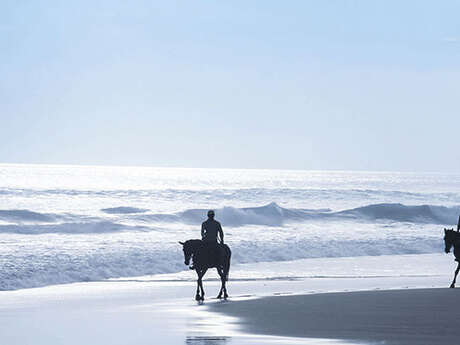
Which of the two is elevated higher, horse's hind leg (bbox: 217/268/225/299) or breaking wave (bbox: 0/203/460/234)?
breaking wave (bbox: 0/203/460/234)

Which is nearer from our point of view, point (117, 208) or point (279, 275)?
point (279, 275)

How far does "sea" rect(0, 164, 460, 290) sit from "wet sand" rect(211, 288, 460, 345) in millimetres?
7631

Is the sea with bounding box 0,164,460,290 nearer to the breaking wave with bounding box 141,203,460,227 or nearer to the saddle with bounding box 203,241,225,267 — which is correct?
the breaking wave with bounding box 141,203,460,227

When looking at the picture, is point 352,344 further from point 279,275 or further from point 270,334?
point 279,275

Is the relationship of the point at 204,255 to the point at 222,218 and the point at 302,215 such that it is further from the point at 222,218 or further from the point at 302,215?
the point at 302,215

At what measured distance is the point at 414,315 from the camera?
16125mm

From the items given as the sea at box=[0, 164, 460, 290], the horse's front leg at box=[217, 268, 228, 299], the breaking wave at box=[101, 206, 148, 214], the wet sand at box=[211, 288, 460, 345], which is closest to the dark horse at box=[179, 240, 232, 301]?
the horse's front leg at box=[217, 268, 228, 299]

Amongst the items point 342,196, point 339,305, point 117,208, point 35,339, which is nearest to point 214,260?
point 339,305

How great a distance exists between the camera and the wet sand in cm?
1391

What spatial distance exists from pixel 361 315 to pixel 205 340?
3834 mm

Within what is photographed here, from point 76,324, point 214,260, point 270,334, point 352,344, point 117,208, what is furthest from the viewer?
point 117,208

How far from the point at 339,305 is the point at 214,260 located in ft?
10.9

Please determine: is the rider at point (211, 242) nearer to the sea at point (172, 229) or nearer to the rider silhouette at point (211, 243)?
the rider silhouette at point (211, 243)

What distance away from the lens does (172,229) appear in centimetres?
5297
